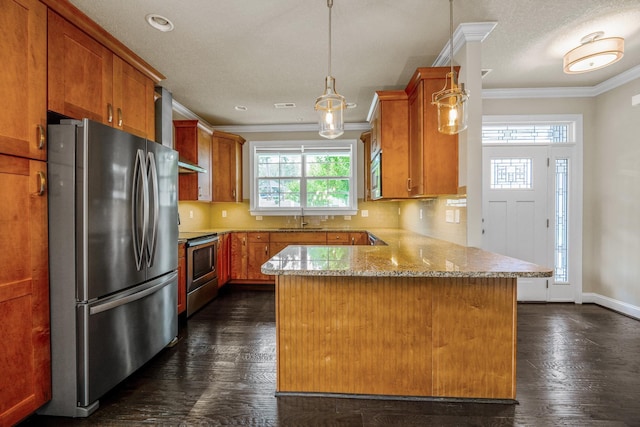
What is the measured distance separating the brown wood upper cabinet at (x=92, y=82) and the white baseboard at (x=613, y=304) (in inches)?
205

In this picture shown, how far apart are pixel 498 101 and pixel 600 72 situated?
3.11ft

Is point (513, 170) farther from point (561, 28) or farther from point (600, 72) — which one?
point (561, 28)

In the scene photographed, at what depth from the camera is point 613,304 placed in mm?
3387

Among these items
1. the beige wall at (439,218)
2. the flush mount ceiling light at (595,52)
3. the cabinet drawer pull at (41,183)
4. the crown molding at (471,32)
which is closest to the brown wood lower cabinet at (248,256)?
the beige wall at (439,218)

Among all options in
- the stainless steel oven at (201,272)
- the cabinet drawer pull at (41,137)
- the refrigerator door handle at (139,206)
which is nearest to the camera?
the cabinet drawer pull at (41,137)

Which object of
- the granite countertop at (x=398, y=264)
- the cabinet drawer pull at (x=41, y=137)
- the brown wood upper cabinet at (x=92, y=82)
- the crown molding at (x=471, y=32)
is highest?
the crown molding at (x=471, y=32)

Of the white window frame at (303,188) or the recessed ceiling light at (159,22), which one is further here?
the white window frame at (303,188)

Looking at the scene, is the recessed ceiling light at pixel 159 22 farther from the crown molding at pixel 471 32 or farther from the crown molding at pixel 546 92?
the crown molding at pixel 546 92

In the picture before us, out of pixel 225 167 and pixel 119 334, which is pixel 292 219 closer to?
pixel 225 167

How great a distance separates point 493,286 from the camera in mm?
1723

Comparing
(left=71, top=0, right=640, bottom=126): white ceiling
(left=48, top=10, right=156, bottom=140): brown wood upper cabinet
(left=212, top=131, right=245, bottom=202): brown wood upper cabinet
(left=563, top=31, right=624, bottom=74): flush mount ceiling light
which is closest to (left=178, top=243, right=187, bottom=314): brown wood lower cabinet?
(left=48, top=10, right=156, bottom=140): brown wood upper cabinet

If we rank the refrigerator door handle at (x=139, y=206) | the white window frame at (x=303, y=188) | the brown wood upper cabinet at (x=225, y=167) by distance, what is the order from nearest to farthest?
the refrigerator door handle at (x=139, y=206), the brown wood upper cabinet at (x=225, y=167), the white window frame at (x=303, y=188)

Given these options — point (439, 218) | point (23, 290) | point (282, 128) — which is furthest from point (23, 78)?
point (282, 128)

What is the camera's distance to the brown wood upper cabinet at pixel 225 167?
4566mm
